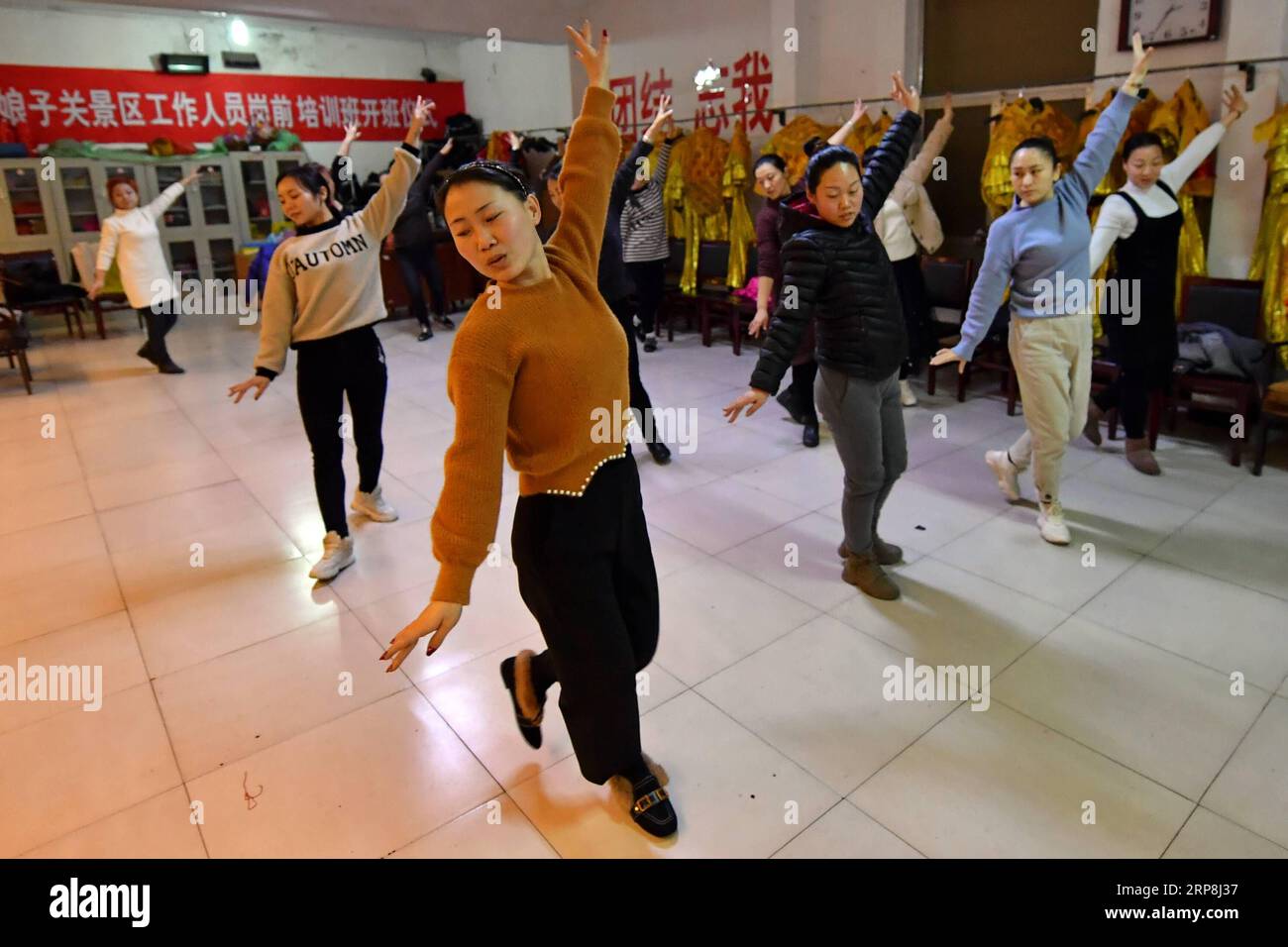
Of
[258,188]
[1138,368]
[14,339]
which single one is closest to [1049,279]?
[1138,368]

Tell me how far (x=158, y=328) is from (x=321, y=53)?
5410 millimetres

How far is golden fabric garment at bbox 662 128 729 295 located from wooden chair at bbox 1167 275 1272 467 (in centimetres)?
347

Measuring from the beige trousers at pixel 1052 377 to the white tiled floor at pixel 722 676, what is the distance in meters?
0.39

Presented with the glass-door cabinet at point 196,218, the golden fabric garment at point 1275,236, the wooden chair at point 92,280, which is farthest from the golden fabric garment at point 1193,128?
the glass-door cabinet at point 196,218

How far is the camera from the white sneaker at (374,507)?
3.78 meters

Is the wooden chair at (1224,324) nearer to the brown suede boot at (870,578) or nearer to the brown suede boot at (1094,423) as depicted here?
the brown suede boot at (1094,423)

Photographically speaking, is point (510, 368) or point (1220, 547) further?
point (1220, 547)

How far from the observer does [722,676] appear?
2.56m

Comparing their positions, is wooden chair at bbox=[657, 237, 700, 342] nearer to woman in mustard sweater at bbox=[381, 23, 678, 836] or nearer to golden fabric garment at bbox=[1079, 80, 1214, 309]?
golden fabric garment at bbox=[1079, 80, 1214, 309]

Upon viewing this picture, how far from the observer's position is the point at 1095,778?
2082 mm

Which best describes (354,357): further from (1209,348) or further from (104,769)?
(1209,348)

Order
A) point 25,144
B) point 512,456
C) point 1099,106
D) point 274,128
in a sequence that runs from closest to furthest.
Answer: point 512,456 → point 1099,106 → point 25,144 → point 274,128
